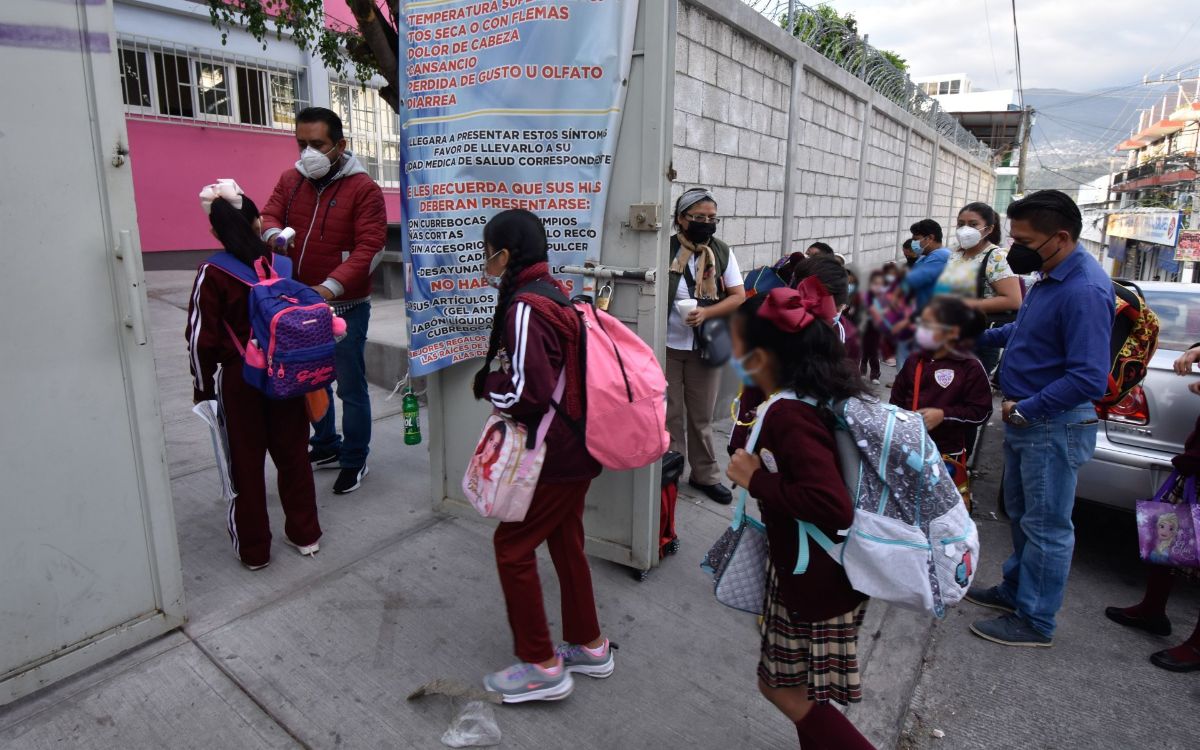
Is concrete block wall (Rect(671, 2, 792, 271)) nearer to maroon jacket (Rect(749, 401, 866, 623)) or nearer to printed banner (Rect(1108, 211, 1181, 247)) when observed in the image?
maroon jacket (Rect(749, 401, 866, 623))

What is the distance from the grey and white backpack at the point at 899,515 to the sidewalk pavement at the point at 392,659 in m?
1.00

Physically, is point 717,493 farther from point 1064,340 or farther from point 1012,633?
point 1064,340

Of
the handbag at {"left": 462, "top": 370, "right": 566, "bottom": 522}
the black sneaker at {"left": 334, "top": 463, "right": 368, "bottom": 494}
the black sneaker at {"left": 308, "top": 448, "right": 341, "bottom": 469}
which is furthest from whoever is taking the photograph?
the black sneaker at {"left": 308, "top": 448, "right": 341, "bottom": 469}

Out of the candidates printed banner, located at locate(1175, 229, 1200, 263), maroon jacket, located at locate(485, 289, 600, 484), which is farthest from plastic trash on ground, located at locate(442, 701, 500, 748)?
printed banner, located at locate(1175, 229, 1200, 263)

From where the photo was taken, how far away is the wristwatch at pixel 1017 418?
2.75 meters

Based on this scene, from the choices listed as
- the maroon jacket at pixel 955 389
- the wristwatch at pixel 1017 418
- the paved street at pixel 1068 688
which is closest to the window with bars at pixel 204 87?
the maroon jacket at pixel 955 389

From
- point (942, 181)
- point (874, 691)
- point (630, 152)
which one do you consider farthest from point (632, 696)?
point (942, 181)

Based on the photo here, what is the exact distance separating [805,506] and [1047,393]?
60.6 inches

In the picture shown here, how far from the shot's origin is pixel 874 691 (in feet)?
8.93

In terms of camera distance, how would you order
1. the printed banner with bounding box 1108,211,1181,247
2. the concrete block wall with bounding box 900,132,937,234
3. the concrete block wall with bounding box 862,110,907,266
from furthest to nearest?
the printed banner with bounding box 1108,211,1181,247, the concrete block wall with bounding box 900,132,937,234, the concrete block wall with bounding box 862,110,907,266

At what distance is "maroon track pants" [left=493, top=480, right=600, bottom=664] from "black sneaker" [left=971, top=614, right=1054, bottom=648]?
1824mm

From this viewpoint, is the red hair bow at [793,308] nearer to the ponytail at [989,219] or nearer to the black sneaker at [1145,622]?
the ponytail at [989,219]

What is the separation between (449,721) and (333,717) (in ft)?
1.28

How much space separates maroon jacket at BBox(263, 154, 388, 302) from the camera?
396cm
